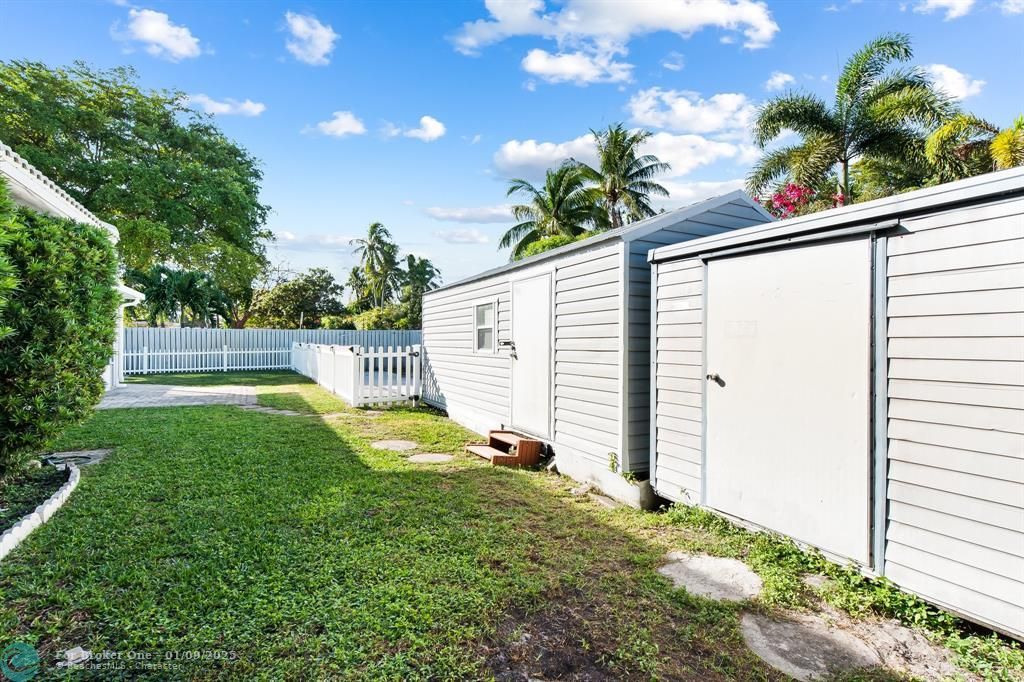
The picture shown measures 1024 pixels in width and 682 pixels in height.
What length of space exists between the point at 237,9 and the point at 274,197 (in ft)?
51.2

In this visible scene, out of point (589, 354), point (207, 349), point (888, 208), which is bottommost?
point (207, 349)

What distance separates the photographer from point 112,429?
6.89 meters

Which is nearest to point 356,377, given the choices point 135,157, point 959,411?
point 959,411

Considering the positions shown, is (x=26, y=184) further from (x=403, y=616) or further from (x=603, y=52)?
(x=603, y=52)

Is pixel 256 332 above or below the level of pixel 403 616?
above

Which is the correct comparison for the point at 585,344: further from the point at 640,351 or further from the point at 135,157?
the point at 135,157

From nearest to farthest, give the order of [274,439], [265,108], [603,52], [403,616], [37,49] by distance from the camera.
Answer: [403,616] < [274,439] < [603,52] < [265,108] < [37,49]

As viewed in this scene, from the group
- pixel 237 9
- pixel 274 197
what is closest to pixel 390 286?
pixel 274 197

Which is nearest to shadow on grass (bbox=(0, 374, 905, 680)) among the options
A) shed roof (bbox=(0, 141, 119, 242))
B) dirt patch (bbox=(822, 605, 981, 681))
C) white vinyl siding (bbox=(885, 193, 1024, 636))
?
dirt patch (bbox=(822, 605, 981, 681))

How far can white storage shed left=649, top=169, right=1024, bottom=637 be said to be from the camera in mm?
2191

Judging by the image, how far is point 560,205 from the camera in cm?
2531

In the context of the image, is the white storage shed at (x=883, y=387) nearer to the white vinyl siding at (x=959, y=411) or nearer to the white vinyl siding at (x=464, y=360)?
the white vinyl siding at (x=959, y=411)

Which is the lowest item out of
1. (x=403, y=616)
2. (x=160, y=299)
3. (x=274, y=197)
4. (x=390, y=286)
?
(x=403, y=616)

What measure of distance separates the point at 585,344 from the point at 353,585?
9.90 ft
